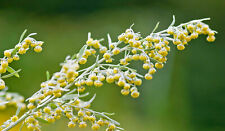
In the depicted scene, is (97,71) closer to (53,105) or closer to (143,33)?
(53,105)

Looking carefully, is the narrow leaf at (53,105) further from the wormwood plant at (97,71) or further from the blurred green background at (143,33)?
the blurred green background at (143,33)

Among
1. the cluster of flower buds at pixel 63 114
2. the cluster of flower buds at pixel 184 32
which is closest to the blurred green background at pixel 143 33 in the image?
the cluster of flower buds at pixel 63 114

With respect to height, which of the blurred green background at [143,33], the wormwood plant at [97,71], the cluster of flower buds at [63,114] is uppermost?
the blurred green background at [143,33]

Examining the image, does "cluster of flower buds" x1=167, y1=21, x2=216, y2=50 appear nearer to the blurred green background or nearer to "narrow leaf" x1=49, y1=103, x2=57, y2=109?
"narrow leaf" x1=49, y1=103, x2=57, y2=109

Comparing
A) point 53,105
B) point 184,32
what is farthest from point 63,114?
point 184,32

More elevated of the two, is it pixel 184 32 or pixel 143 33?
pixel 143 33

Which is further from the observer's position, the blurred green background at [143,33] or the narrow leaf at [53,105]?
the blurred green background at [143,33]

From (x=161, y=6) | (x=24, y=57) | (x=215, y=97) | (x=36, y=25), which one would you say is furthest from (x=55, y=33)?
(x=215, y=97)

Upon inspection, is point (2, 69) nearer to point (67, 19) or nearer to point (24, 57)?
point (24, 57)
